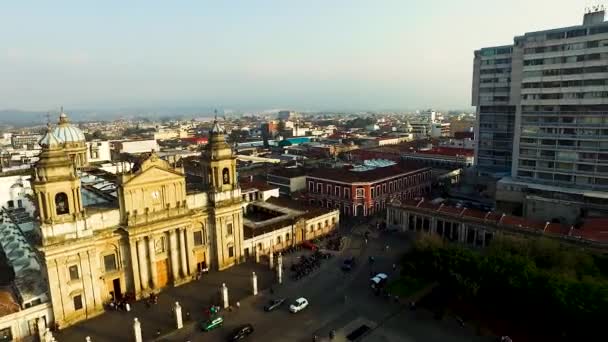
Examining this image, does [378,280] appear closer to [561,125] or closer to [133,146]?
[561,125]

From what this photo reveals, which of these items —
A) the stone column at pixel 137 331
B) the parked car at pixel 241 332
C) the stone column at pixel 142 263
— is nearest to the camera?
the stone column at pixel 137 331

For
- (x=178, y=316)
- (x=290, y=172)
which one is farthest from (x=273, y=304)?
(x=290, y=172)

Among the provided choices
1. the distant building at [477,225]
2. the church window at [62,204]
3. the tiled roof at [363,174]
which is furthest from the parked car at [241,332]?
the tiled roof at [363,174]

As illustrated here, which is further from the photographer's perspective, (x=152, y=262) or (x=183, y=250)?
(x=183, y=250)

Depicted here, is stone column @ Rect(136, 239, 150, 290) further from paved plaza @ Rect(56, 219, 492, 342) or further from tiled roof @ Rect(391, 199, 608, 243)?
tiled roof @ Rect(391, 199, 608, 243)

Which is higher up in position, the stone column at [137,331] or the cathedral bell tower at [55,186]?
the cathedral bell tower at [55,186]

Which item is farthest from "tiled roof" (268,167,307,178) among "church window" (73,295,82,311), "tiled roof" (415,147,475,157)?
"church window" (73,295,82,311)

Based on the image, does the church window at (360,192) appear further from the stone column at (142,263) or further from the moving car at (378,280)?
the stone column at (142,263)
